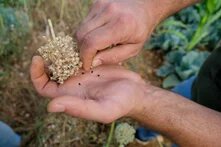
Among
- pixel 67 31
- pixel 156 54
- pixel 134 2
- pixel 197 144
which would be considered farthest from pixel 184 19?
pixel 197 144

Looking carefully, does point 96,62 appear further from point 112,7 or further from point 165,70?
point 165,70

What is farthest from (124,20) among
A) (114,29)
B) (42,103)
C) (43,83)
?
(42,103)

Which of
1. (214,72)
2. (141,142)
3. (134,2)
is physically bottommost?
(141,142)

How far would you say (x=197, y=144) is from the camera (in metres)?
1.17

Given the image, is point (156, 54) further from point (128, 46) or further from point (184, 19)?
point (128, 46)

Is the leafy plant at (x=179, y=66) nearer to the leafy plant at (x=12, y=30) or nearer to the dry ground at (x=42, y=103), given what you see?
the dry ground at (x=42, y=103)

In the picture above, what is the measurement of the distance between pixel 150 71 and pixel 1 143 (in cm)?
101

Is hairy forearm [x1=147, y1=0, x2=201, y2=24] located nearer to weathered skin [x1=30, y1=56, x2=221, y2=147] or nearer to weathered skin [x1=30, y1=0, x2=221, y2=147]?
weathered skin [x1=30, y1=0, x2=221, y2=147]

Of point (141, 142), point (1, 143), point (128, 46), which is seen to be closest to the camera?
point (128, 46)

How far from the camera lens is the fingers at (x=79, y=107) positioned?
1021 millimetres

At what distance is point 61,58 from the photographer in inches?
46.7

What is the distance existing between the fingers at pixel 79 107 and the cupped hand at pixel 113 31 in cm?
17

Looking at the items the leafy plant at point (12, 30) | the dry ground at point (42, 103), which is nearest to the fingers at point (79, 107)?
the dry ground at point (42, 103)

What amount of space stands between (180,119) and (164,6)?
0.39 metres
